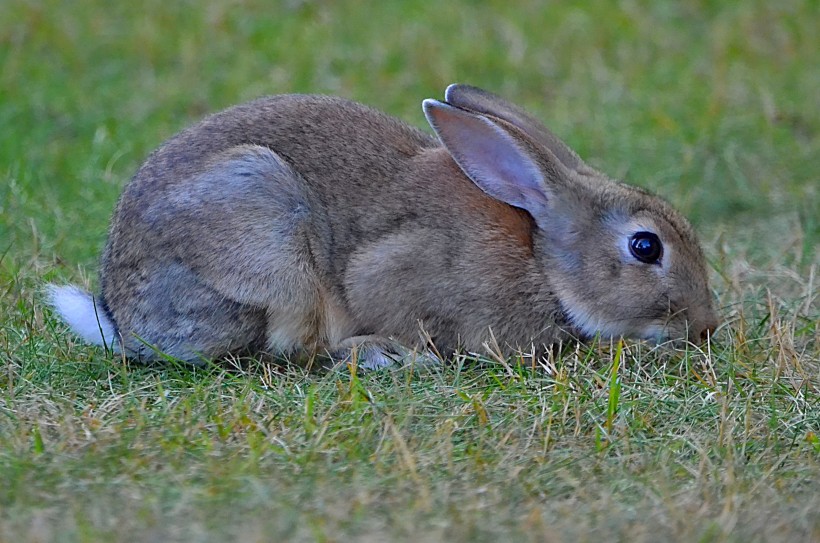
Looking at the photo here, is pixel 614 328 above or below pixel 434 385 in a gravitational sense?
above

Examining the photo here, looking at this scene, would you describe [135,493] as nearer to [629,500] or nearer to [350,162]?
[629,500]

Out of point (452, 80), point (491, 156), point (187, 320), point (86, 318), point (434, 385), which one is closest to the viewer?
point (434, 385)

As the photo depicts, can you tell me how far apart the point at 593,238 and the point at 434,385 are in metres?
0.96

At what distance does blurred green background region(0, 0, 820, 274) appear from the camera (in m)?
6.84

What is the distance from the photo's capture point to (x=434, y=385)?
4500mm

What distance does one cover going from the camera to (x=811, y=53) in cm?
923

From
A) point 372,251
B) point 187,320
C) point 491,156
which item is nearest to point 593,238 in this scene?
point 491,156

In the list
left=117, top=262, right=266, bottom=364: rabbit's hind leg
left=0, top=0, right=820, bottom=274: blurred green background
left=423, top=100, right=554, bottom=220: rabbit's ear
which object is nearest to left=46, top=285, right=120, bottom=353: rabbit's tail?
left=117, top=262, right=266, bottom=364: rabbit's hind leg

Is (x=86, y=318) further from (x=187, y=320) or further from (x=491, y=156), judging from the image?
(x=491, y=156)

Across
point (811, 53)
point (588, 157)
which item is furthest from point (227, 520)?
point (811, 53)

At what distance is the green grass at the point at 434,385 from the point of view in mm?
3463

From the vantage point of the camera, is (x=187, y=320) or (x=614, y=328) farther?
(x=614, y=328)

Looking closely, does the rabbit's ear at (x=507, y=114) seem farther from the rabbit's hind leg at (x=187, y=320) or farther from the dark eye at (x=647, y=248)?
the rabbit's hind leg at (x=187, y=320)

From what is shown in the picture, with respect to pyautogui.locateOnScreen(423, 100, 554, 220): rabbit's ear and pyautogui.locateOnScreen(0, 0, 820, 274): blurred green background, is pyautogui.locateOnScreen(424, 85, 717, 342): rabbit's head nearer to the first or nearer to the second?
pyautogui.locateOnScreen(423, 100, 554, 220): rabbit's ear
